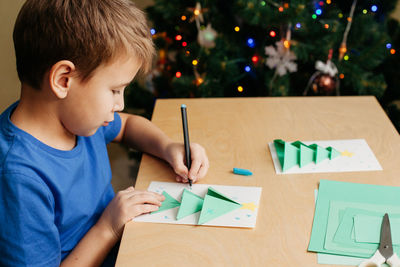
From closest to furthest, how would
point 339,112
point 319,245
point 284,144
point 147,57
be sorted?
point 319,245 < point 147,57 < point 284,144 < point 339,112

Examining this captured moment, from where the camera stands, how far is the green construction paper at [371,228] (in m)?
0.73

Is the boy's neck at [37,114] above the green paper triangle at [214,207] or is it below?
above

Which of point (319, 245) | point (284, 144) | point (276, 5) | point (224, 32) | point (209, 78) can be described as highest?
point (276, 5)

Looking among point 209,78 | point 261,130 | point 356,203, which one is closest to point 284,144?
point 261,130

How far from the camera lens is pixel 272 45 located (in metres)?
1.69

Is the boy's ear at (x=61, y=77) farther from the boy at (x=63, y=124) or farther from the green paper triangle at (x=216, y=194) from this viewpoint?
the green paper triangle at (x=216, y=194)

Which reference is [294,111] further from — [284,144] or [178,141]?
[178,141]

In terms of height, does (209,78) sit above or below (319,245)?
above

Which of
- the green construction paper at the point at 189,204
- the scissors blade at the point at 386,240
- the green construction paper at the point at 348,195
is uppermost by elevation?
the green construction paper at the point at 348,195

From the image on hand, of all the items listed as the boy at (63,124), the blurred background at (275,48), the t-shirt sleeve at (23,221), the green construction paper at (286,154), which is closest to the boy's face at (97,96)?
the boy at (63,124)

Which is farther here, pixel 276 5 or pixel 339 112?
pixel 276 5

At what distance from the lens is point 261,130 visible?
1089 millimetres

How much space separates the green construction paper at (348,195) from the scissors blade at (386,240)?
0.06 metres

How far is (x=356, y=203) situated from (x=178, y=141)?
0.45 metres
